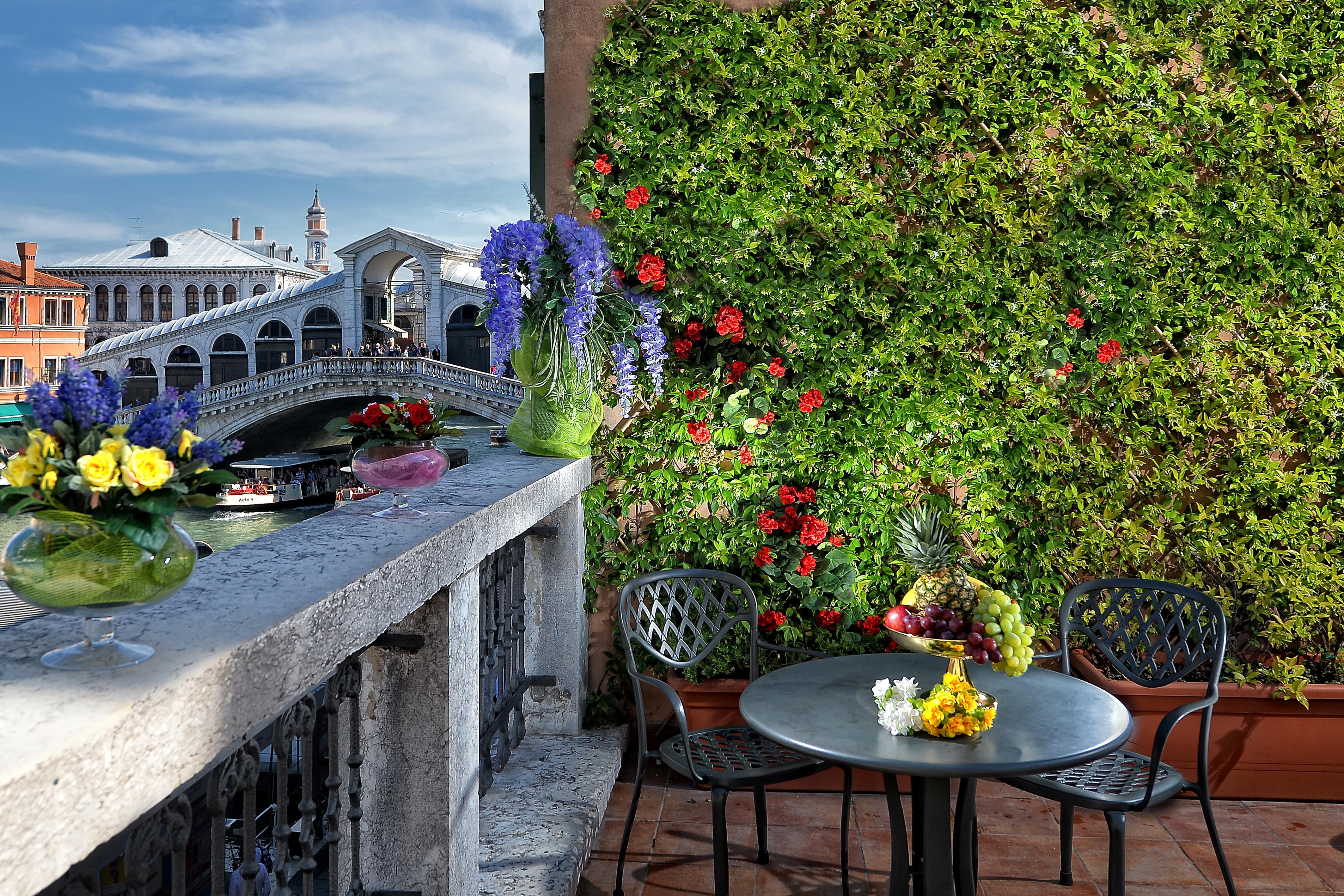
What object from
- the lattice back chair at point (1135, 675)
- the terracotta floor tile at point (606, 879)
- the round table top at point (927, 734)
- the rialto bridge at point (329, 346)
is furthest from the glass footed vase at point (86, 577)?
the rialto bridge at point (329, 346)

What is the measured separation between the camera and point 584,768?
2859mm

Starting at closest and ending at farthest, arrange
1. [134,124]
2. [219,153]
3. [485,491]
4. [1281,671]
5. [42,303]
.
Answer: [485,491]
[1281,671]
[42,303]
[219,153]
[134,124]

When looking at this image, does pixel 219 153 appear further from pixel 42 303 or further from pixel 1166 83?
pixel 1166 83

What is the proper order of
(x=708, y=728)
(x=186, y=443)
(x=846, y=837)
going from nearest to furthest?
(x=186, y=443)
(x=846, y=837)
(x=708, y=728)

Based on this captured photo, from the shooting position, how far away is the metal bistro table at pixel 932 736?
175 centimetres

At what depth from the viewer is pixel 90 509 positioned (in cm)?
93

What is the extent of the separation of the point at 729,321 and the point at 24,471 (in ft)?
7.96

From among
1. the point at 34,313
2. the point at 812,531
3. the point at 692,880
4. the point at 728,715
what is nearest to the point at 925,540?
the point at 812,531

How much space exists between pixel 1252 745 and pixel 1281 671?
0.26m

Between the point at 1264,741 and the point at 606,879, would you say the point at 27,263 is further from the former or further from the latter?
the point at 1264,741

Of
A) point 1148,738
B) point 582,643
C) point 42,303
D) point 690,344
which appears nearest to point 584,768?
point 582,643

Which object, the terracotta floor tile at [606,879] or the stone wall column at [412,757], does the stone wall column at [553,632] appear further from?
the stone wall column at [412,757]

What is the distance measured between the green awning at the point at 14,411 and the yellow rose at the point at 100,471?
0.10 metres

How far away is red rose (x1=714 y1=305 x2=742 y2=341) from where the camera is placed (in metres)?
3.16
